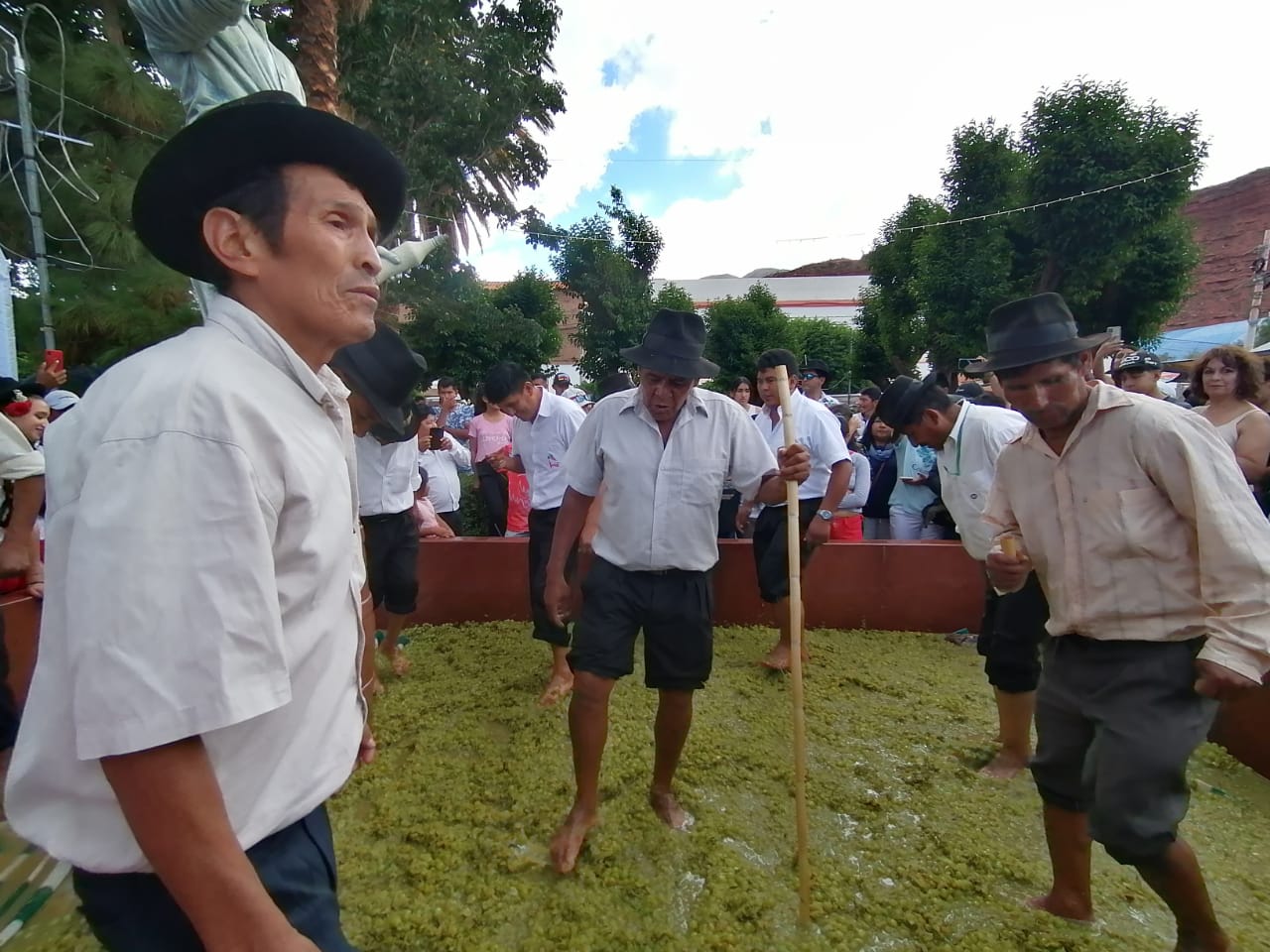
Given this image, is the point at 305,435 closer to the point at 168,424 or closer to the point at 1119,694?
the point at 168,424

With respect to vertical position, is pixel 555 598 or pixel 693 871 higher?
pixel 555 598

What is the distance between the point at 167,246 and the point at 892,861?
3.20m

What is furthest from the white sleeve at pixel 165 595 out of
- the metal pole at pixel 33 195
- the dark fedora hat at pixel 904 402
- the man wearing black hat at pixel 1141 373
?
the metal pole at pixel 33 195

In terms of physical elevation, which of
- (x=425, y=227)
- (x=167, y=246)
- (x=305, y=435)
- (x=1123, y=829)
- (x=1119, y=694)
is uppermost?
(x=425, y=227)

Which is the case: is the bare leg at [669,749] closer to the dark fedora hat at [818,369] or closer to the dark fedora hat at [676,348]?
the dark fedora hat at [676,348]

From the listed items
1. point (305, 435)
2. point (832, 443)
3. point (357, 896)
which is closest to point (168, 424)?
point (305, 435)

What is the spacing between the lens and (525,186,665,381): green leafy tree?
86.1ft

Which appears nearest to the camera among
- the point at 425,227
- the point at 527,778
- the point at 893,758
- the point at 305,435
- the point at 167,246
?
the point at 305,435

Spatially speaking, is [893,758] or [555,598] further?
[893,758]

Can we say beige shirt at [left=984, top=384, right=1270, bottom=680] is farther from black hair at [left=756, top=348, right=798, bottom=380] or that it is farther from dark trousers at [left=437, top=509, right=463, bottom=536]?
dark trousers at [left=437, top=509, right=463, bottom=536]

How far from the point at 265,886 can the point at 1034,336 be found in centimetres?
256

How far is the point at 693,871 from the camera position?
2947mm

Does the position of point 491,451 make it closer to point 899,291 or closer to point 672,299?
point 899,291

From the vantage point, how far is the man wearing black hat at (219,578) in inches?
34.3
